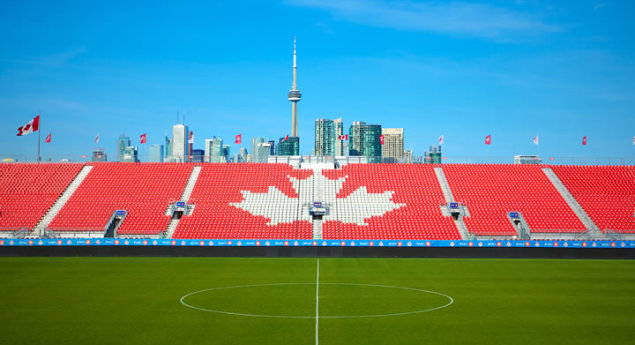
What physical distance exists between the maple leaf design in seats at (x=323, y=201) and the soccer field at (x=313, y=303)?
16211 mm

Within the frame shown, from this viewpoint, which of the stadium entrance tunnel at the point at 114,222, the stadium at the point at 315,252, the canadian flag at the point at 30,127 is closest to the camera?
the stadium at the point at 315,252

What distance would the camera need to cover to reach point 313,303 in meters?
24.6

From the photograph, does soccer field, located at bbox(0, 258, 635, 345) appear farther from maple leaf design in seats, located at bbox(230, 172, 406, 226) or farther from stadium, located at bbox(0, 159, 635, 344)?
maple leaf design in seats, located at bbox(230, 172, 406, 226)

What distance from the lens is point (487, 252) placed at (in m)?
46.3

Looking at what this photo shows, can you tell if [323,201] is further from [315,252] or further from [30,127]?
[30,127]

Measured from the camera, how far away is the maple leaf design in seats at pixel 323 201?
56.4 metres

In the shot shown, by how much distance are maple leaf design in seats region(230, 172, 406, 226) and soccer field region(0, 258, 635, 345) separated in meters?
16.2

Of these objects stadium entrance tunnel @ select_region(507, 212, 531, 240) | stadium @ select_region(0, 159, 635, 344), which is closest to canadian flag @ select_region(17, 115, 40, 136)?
stadium @ select_region(0, 159, 635, 344)

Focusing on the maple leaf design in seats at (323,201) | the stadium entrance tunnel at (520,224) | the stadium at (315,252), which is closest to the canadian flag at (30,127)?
the stadium at (315,252)

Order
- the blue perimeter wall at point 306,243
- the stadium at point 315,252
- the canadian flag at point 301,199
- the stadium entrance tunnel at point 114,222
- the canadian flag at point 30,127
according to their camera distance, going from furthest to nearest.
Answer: the canadian flag at point 30,127 → the canadian flag at point 301,199 → the stadium entrance tunnel at point 114,222 → the blue perimeter wall at point 306,243 → the stadium at point 315,252

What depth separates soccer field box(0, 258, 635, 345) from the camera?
745 inches

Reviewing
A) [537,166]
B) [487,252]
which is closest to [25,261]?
[487,252]

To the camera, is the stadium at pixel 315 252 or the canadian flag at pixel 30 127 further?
the canadian flag at pixel 30 127

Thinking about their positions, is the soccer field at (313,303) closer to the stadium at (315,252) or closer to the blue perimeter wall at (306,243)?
the stadium at (315,252)
